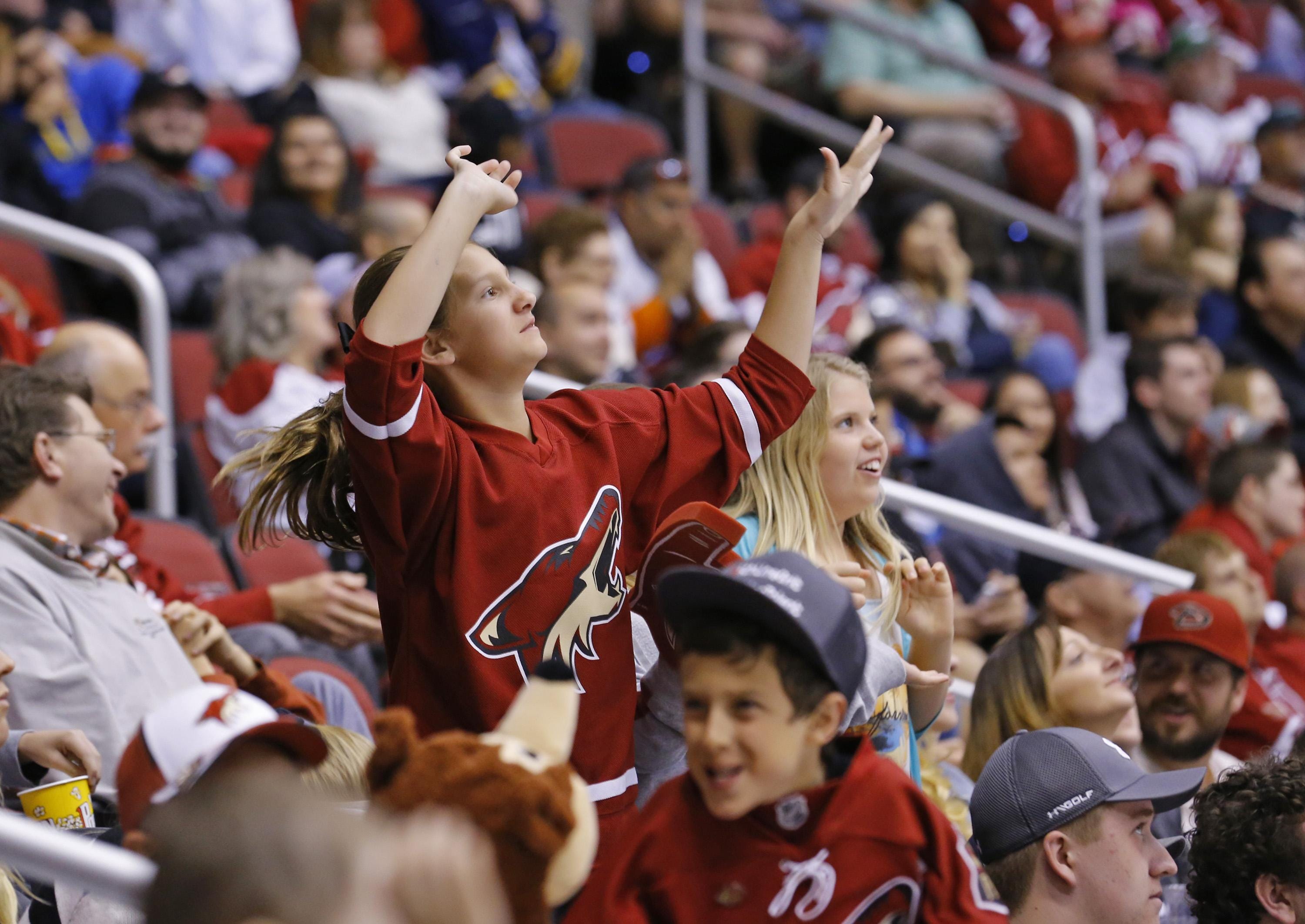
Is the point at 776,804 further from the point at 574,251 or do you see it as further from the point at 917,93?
the point at 917,93

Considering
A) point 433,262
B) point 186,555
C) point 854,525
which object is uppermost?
point 433,262

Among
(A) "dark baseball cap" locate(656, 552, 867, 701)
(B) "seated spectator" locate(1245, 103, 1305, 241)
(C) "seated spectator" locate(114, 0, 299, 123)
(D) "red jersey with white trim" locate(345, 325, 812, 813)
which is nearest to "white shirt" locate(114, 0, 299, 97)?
(C) "seated spectator" locate(114, 0, 299, 123)

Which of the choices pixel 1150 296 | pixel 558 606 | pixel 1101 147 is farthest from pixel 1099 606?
pixel 1101 147

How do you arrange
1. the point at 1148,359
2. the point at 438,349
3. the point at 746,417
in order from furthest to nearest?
the point at 1148,359
the point at 746,417
the point at 438,349

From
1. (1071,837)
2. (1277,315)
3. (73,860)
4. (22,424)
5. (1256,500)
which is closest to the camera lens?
(73,860)

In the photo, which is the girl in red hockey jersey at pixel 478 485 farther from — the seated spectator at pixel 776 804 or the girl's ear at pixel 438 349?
the seated spectator at pixel 776 804

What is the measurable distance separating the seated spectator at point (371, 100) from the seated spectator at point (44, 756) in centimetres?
417

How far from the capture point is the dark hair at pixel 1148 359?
6.17m

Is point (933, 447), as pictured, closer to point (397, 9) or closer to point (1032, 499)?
point (1032, 499)

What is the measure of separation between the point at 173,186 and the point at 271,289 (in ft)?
3.74

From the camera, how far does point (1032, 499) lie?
17.7 feet

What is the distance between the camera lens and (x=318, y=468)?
8.07ft

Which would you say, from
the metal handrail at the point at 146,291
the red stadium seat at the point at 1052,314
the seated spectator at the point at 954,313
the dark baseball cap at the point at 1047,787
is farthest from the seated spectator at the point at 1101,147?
the dark baseball cap at the point at 1047,787

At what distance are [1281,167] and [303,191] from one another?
5270 millimetres
